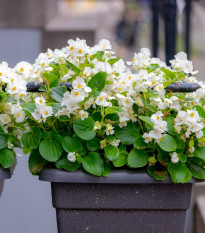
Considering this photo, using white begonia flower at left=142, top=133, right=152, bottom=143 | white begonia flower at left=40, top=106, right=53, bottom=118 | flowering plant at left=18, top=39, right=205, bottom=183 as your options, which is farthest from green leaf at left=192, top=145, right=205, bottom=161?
white begonia flower at left=40, top=106, right=53, bottom=118

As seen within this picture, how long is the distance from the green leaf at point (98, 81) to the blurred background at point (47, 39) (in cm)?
27

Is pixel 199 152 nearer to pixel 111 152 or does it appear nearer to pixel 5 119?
pixel 111 152

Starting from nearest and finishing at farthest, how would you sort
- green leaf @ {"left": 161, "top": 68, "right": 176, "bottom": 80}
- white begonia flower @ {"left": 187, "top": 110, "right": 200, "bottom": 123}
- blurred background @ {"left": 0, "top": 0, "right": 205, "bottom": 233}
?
1. white begonia flower @ {"left": 187, "top": 110, "right": 200, "bottom": 123}
2. green leaf @ {"left": 161, "top": 68, "right": 176, "bottom": 80}
3. blurred background @ {"left": 0, "top": 0, "right": 205, "bottom": 233}

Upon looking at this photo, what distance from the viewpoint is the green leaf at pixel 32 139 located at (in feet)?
3.58

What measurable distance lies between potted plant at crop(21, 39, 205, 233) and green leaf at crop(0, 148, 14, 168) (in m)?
0.04

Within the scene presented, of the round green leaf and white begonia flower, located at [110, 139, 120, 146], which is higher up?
white begonia flower, located at [110, 139, 120, 146]

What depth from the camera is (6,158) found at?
3.59ft

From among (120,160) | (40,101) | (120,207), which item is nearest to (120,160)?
(120,160)

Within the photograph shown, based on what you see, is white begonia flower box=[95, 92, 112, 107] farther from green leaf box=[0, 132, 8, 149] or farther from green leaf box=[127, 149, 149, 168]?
green leaf box=[0, 132, 8, 149]

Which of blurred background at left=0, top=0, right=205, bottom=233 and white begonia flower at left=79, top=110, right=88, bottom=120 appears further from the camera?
blurred background at left=0, top=0, right=205, bottom=233

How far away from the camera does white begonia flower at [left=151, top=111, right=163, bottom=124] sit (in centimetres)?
103

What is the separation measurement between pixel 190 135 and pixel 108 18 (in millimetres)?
12451

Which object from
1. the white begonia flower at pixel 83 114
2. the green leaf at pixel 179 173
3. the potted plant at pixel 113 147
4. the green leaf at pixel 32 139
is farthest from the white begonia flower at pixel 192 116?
the green leaf at pixel 32 139

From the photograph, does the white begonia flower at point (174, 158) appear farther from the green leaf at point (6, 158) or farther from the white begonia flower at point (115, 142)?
the green leaf at point (6, 158)
